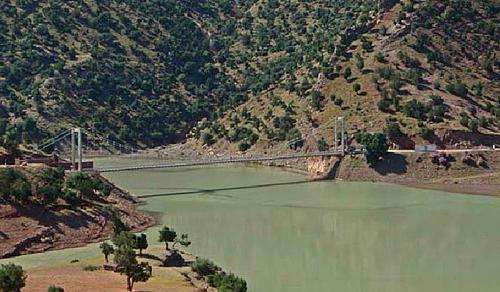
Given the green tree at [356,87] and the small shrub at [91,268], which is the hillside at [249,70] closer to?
the green tree at [356,87]

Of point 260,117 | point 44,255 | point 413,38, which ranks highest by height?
point 413,38

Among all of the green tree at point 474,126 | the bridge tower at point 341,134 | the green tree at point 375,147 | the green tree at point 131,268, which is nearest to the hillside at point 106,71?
the bridge tower at point 341,134

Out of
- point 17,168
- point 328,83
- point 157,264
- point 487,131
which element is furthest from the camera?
point 328,83

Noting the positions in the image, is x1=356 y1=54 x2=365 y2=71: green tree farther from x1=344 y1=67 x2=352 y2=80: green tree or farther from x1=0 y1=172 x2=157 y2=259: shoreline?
x1=0 y1=172 x2=157 y2=259: shoreline

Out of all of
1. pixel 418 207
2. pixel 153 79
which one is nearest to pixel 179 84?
pixel 153 79

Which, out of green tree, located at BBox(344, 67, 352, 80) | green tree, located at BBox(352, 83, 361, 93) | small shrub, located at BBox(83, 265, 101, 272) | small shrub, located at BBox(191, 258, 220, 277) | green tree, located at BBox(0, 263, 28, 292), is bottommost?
small shrub, located at BBox(83, 265, 101, 272)

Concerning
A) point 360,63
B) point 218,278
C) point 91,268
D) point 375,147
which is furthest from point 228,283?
point 360,63

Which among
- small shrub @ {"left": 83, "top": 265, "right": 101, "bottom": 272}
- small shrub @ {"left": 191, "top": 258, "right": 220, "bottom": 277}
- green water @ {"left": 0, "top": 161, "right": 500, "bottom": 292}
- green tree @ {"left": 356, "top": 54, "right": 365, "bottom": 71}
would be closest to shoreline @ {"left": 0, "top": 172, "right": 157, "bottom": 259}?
green water @ {"left": 0, "top": 161, "right": 500, "bottom": 292}

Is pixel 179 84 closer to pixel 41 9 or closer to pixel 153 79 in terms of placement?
pixel 153 79
